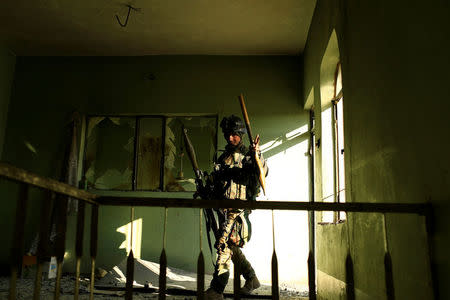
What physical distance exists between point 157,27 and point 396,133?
168 inches

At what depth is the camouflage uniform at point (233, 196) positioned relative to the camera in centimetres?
379

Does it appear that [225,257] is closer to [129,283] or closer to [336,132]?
[336,132]

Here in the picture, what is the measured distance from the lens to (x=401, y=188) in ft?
6.52

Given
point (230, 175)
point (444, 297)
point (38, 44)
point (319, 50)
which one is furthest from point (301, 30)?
point (444, 297)

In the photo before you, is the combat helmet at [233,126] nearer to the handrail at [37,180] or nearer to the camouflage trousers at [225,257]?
the camouflage trousers at [225,257]

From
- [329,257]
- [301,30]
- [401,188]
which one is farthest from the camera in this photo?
[301,30]

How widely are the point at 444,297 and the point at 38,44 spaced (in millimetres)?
6333

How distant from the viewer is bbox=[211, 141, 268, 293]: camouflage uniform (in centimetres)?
379

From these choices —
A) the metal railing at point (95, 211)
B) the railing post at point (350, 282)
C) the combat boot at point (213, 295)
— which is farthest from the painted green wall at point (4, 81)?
the railing post at point (350, 282)

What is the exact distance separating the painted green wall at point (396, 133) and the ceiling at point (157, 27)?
199cm

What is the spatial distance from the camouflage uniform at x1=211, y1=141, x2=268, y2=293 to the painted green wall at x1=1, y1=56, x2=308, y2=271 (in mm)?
1902

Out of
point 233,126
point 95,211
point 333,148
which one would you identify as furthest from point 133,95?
point 95,211

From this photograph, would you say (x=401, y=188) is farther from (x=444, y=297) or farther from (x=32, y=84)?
(x=32, y=84)

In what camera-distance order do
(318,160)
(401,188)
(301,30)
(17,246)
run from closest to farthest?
(17,246)
(401,188)
(318,160)
(301,30)
